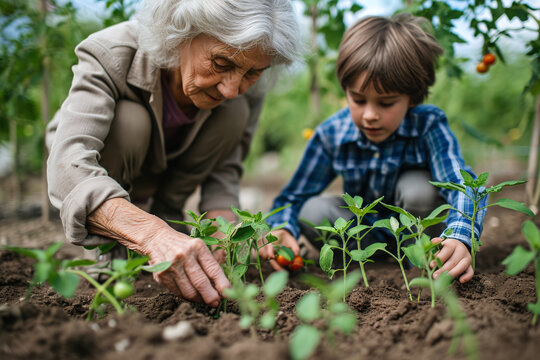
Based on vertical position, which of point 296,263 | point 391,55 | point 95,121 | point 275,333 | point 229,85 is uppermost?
point 391,55

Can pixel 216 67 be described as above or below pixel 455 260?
above

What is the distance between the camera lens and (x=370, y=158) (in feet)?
5.48

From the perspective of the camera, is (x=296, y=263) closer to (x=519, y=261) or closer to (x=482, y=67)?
(x=519, y=261)

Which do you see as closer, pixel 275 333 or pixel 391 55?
pixel 275 333

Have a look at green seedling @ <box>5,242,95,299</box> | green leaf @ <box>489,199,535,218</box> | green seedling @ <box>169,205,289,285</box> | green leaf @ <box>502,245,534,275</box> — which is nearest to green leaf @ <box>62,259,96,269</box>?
green seedling @ <box>5,242,95,299</box>

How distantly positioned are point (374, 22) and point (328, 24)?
0.45 meters

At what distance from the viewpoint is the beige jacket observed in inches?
41.1

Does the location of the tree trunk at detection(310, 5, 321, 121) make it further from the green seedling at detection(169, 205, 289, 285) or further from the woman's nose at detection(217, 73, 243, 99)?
the green seedling at detection(169, 205, 289, 285)

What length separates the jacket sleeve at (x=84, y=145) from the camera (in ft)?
3.39

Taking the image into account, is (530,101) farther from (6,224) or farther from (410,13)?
(6,224)

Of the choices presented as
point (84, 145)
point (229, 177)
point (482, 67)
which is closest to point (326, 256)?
point (84, 145)

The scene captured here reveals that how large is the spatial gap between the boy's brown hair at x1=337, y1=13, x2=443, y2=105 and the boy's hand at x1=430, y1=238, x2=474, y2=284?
1.94ft

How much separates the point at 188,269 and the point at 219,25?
0.74 metres

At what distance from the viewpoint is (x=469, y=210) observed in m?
1.21
